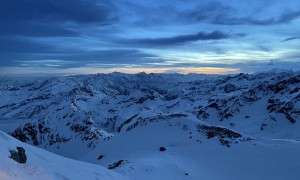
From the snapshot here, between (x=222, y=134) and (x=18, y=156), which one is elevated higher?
(x=18, y=156)

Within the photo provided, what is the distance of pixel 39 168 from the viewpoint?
1509cm

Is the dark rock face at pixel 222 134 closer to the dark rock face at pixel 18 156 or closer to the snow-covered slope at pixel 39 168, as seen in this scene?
the snow-covered slope at pixel 39 168

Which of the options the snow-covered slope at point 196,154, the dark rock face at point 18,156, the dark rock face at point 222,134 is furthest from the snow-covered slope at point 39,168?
the dark rock face at point 222,134

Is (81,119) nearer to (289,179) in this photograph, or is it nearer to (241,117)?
(241,117)

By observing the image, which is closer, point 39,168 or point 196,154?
point 39,168

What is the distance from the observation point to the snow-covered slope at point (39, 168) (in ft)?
43.3

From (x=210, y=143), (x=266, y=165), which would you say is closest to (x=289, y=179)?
(x=266, y=165)

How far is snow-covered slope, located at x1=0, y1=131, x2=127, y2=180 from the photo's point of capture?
43.3 ft

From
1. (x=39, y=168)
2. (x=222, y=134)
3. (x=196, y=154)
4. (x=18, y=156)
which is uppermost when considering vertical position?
(x=18, y=156)

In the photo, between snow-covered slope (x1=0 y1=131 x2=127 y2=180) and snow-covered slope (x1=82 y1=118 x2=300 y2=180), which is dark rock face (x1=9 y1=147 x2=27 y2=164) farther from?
snow-covered slope (x1=82 y1=118 x2=300 y2=180)

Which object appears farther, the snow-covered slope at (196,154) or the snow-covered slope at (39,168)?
the snow-covered slope at (196,154)

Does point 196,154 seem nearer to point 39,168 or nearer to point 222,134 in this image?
point 222,134

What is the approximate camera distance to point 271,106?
104438 millimetres

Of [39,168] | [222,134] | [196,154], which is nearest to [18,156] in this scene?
[39,168]
